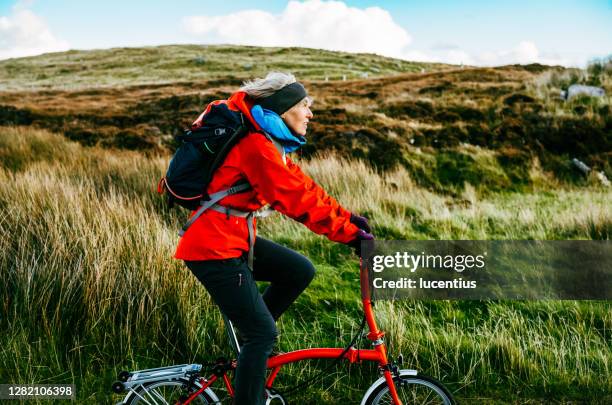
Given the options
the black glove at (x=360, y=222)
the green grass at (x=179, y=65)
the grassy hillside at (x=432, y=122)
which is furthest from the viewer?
the green grass at (x=179, y=65)

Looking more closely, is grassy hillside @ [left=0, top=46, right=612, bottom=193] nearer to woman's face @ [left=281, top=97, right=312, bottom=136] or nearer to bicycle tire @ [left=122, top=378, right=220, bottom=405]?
woman's face @ [left=281, top=97, right=312, bottom=136]

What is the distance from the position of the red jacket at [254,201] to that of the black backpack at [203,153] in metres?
0.04

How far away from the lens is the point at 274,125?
8.79 feet

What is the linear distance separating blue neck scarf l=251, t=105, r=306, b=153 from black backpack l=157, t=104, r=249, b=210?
8 cm

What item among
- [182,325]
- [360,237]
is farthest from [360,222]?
[182,325]

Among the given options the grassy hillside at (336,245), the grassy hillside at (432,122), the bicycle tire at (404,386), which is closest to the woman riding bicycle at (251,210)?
the bicycle tire at (404,386)

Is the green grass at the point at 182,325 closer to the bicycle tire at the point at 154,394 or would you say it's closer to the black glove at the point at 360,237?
the bicycle tire at the point at 154,394

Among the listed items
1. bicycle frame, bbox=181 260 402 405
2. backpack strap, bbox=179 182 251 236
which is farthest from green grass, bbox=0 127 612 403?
backpack strap, bbox=179 182 251 236

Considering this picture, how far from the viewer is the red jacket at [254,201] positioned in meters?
2.60

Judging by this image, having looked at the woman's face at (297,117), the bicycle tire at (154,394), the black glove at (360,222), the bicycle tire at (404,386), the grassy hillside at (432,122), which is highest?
the grassy hillside at (432,122)

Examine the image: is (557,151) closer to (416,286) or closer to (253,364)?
(416,286)

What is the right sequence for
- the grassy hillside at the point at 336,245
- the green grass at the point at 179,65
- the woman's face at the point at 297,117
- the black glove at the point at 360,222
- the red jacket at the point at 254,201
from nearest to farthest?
1. the red jacket at the point at 254,201
2. the black glove at the point at 360,222
3. the woman's face at the point at 297,117
4. the grassy hillside at the point at 336,245
5. the green grass at the point at 179,65

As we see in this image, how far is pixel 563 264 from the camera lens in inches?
260

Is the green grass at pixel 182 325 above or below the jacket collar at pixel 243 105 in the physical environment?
below
